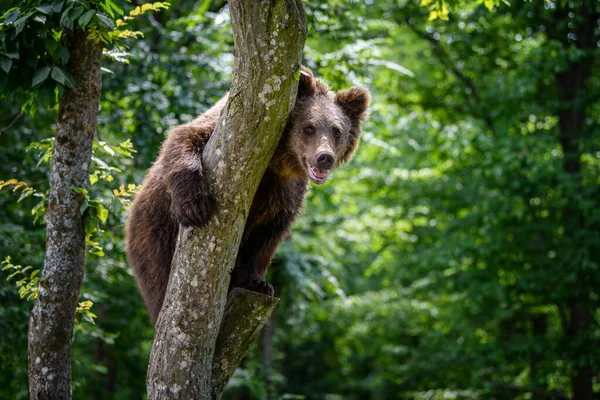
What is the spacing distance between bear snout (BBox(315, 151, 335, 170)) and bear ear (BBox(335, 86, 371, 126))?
→ 0.86 meters

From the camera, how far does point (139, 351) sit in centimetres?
1552

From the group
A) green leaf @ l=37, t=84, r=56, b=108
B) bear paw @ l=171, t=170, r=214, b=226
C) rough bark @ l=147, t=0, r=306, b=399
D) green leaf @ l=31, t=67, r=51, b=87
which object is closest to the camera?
rough bark @ l=147, t=0, r=306, b=399

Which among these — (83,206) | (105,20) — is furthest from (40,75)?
(83,206)

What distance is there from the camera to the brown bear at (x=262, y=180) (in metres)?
4.15

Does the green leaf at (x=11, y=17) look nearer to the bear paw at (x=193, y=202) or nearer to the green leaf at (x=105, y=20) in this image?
the green leaf at (x=105, y=20)

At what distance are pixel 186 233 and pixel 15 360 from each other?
3.67 meters

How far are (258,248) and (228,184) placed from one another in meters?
1.70

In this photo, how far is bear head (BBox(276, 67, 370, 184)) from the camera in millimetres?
4262

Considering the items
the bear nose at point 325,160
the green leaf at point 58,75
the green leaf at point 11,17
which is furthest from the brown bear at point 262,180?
the green leaf at point 11,17

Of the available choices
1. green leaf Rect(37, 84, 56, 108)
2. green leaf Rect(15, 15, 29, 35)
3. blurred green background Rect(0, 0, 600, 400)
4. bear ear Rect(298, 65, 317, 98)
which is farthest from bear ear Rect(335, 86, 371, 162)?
blurred green background Rect(0, 0, 600, 400)

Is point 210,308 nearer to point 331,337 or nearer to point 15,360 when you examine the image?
point 15,360

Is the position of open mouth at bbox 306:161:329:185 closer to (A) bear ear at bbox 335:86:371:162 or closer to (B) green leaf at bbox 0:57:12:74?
(A) bear ear at bbox 335:86:371:162

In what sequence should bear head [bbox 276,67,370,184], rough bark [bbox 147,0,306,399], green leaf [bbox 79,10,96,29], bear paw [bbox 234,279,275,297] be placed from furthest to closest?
bear paw [bbox 234,279,275,297]
bear head [bbox 276,67,370,184]
green leaf [bbox 79,10,96,29]
rough bark [bbox 147,0,306,399]

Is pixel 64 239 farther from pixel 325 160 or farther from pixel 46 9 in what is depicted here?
pixel 325 160
